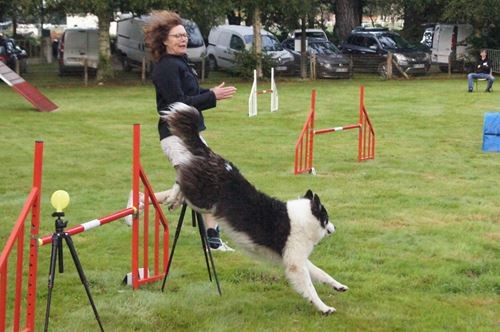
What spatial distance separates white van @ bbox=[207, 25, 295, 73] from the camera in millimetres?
34688

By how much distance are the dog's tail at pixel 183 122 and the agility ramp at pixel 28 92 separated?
1658 cm

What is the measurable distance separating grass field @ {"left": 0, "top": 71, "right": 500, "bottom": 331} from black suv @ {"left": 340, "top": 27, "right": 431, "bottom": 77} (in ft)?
47.3

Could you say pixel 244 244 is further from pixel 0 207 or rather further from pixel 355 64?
pixel 355 64

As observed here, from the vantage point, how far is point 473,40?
37.6 metres

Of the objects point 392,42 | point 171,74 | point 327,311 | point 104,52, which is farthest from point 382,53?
point 327,311

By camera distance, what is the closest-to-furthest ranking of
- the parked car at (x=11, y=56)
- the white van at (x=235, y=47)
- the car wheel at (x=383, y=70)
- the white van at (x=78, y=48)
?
the parked car at (x=11, y=56), the white van at (x=78, y=48), the white van at (x=235, y=47), the car wheel at (x=383, y=70)

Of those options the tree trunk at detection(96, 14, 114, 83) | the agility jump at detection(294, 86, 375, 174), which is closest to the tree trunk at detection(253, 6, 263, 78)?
the tree trunk at detection(96, 14, 114, 83)

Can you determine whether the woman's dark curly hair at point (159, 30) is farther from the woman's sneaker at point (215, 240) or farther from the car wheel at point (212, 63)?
the car wheel at point (212, 63)

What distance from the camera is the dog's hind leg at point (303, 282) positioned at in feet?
18.8

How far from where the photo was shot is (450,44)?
38969 mm

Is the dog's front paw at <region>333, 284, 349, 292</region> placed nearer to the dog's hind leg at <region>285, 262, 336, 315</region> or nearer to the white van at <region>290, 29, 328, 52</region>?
the dog's hind leg at <region>285, 262, 336, 315</region>

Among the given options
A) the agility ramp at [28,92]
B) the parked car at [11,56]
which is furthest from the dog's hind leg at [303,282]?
the parked car at [11,56]

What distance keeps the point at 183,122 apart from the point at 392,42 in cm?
3310

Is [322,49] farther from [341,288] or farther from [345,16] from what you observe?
[341,288]
